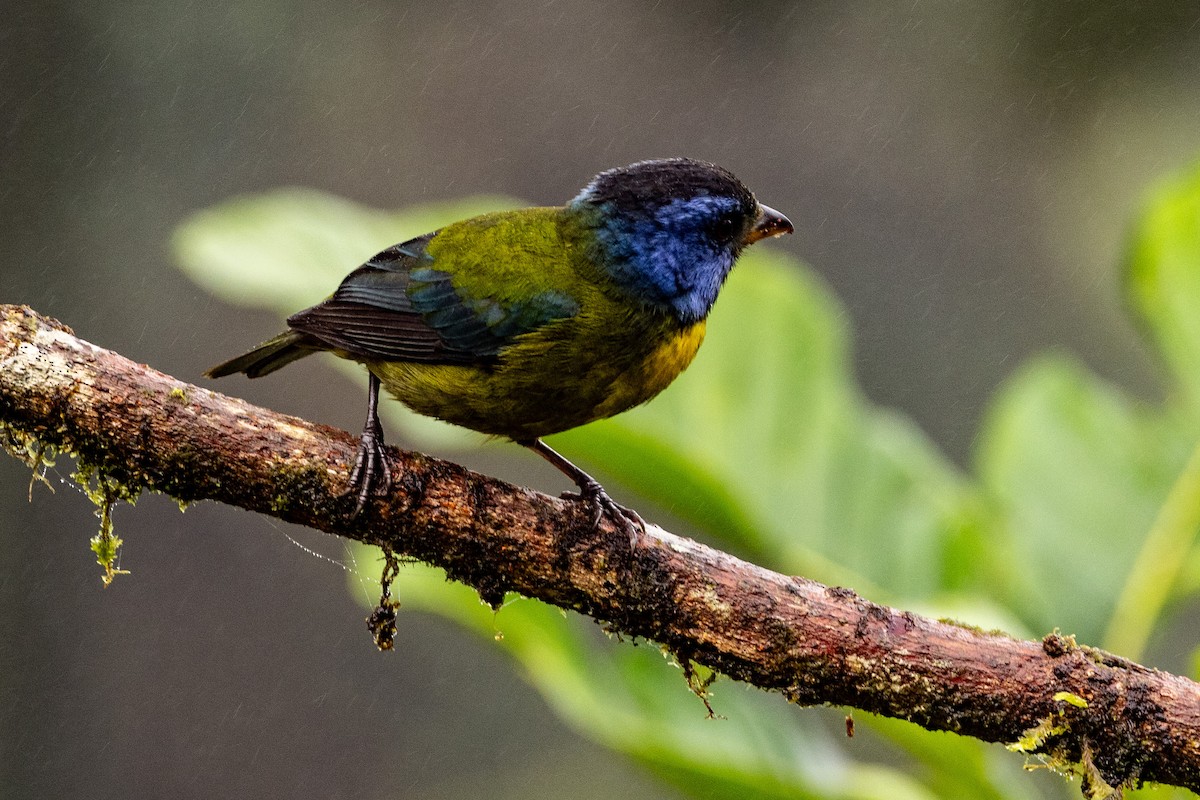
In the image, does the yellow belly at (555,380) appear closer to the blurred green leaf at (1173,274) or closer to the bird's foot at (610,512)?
the bird's foot at (610,512)

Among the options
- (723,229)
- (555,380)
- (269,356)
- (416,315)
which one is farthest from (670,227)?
(269,356)

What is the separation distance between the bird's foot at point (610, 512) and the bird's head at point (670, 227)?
0.54 meters

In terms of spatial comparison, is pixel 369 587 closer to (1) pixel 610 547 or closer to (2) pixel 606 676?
(2) pixel 606 676

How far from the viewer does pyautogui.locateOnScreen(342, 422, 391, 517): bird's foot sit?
9.32 ft

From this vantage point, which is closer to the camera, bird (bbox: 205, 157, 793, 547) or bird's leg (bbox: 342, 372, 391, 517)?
bird's leg (bbox: 342, 372, 391, 517)

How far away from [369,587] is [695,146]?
20.3ft

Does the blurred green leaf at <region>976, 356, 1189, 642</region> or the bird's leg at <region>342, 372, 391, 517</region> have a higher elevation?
the blurred green leaf at <region>976, 356, 1189, 642</region>

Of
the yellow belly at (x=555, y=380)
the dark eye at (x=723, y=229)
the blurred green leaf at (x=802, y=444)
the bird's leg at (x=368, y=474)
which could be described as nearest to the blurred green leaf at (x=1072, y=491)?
the blurred green leaf at (x=802, y=444)

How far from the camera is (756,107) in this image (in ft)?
29.8

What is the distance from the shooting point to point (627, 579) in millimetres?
2887

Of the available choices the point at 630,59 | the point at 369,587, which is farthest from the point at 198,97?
the point at 369,587

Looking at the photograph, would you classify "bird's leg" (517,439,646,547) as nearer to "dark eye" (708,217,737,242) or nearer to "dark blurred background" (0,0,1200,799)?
"dark eye" (708,217,737,242)

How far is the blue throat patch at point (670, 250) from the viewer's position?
358 cm

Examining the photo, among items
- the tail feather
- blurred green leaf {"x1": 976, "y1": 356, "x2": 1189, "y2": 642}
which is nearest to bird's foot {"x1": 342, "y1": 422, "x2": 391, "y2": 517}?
the tail feather
